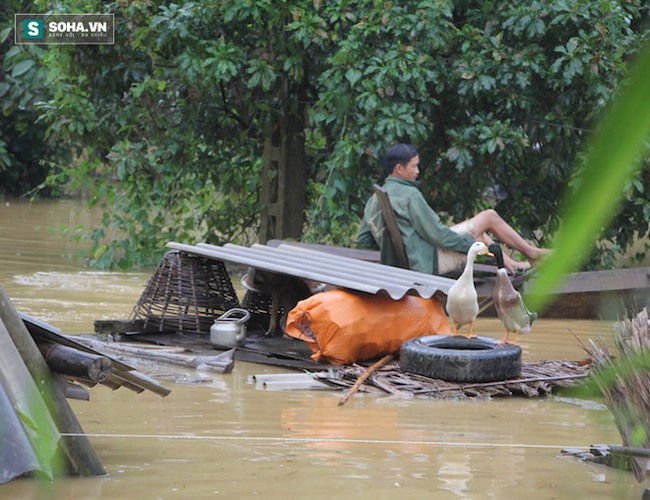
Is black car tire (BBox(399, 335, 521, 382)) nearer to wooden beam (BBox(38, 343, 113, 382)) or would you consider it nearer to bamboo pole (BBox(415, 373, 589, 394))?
bamboo pole (BBox(415, 373, 589, 394))

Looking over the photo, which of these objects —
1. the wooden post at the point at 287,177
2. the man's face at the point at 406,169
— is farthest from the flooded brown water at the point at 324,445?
the wooden post at the point at 287,177

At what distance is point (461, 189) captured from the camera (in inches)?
444

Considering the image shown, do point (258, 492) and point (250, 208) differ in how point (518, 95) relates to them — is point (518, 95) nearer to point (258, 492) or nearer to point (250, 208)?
point (250, 208)

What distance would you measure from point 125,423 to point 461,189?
22.3ft

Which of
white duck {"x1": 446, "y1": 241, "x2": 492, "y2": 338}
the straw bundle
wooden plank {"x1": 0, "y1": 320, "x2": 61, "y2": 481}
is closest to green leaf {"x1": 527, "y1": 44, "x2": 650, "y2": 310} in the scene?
wooden plank {"x1": 0, "y1": 320, "x2": 61, "y2": 481}

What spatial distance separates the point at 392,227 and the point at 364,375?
1843 mm

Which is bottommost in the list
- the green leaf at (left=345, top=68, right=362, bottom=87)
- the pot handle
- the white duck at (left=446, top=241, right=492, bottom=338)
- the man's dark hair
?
the pot handle

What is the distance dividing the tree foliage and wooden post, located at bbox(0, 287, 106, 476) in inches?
255

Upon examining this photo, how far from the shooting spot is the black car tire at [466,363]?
6102 mm

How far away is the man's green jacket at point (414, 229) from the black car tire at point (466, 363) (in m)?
1.61

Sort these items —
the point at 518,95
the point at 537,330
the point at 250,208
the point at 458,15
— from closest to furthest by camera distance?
the point at 537,330 → the point at 518,95 → the point at 458,15 → the point at 250,208

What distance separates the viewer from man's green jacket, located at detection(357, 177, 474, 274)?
774cm

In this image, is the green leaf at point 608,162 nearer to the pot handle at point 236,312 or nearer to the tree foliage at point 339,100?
the pot handle at point 236,312

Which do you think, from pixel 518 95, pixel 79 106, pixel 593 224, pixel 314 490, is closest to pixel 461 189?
pixel 518 95
